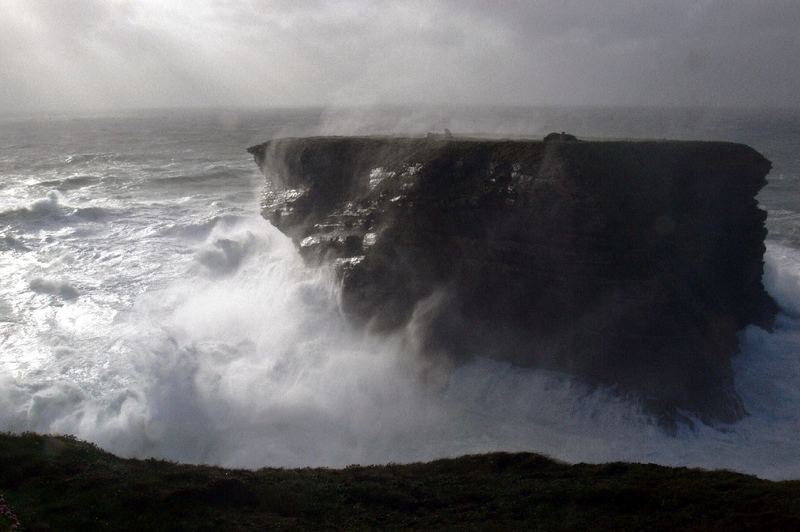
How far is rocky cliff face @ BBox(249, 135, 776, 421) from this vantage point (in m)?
21.4

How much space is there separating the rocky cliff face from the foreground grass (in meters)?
7.68

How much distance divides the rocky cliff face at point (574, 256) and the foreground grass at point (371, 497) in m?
7.68

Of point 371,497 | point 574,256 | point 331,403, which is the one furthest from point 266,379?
point 574,256

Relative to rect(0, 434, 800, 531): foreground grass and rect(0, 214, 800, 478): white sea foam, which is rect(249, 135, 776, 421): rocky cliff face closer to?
rect(0, 214, 800, 478): white sea foam

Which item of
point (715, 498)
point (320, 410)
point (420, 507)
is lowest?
point (320, 410)

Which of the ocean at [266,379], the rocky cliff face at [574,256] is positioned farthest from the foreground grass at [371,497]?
the rocky cliff face at [574,256]

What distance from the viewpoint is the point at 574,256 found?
21.5 metres

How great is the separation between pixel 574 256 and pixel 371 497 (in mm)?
11521

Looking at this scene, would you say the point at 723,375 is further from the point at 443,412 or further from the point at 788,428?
the point at 443,412

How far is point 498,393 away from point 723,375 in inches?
300

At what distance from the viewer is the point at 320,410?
21.5 metres

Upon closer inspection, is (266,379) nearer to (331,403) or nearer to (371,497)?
(331,403)

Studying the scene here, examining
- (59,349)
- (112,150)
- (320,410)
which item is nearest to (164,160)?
(112,150)

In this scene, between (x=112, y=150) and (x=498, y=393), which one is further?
(x=112, y=150)
